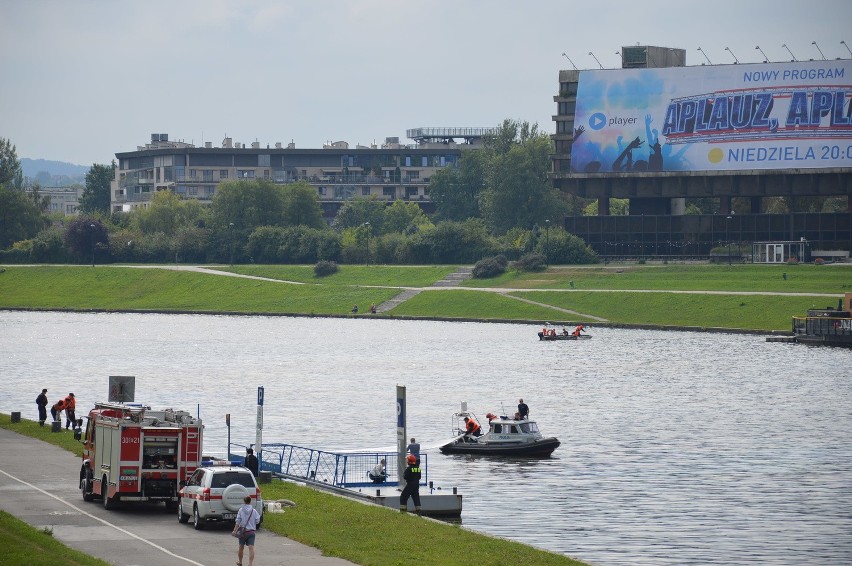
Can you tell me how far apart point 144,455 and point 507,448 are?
22.8 m

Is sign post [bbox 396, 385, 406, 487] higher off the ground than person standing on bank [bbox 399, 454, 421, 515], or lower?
higher

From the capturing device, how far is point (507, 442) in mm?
63156

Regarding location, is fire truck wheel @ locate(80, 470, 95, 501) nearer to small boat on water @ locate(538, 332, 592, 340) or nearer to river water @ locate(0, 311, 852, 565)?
river water @ locate(0, 311, 852, 565)

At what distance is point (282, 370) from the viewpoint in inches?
4097

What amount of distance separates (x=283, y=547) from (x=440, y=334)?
101296 mm

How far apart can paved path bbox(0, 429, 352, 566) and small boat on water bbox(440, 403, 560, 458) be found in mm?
18094

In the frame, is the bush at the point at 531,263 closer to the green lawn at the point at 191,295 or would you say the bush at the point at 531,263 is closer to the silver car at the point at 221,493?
the green lawn at the point at 191,295

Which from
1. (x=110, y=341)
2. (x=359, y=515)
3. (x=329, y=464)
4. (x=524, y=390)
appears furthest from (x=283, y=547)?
(x=110, y=341)

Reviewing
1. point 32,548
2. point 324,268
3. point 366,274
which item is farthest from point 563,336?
point 32,548

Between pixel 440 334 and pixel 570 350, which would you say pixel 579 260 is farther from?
pixel 570 350

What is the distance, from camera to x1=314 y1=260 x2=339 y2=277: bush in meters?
191

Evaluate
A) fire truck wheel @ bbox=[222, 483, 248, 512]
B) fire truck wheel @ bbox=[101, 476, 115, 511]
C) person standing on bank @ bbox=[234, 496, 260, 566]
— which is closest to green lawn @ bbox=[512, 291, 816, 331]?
fire truck wheel @ bbox=[101, 476, 115, 511]

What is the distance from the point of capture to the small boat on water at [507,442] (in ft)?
205

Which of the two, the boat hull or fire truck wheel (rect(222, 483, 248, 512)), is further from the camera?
the boat hull
